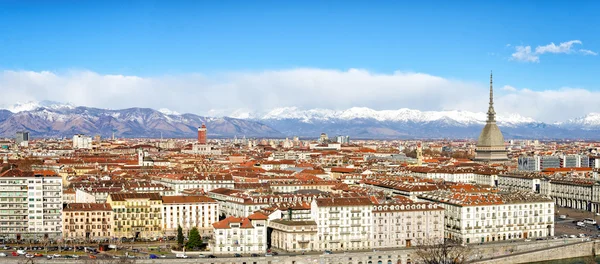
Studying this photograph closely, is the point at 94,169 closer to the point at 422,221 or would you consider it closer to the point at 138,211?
the point at 138,211

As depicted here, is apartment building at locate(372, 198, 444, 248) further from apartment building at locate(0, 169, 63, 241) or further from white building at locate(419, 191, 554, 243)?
apartment building at locate(0, 169, 63, 241)

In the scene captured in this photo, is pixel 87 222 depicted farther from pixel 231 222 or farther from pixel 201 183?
pixel 201 183

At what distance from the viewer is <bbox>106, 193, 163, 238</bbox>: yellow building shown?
78.5 m

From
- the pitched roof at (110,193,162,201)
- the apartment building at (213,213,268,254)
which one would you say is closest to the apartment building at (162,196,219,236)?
the pitched roof at (110,193,162,201)

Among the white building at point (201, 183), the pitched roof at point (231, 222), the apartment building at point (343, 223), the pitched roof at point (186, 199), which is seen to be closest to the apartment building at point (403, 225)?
the apartment building at point (343, 223)

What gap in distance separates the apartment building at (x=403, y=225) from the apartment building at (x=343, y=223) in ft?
2.58

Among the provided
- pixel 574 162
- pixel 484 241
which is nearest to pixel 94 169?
pixel 484 241

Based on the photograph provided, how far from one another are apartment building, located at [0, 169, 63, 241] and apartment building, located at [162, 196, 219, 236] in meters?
9.75

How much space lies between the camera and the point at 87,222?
253ft

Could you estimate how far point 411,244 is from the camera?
73188mm

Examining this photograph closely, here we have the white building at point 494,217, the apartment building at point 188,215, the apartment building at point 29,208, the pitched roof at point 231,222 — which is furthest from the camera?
the apartment building at point 188,215

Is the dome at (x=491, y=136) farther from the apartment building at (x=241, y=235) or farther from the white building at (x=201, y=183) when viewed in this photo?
the apartment building at (x=241, y=235)

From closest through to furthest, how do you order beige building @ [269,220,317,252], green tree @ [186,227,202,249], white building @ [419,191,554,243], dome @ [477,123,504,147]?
beige building @ [269,220,317,252]
green tree @ [186,227,202,249]
white building @ [419,191,554,243]
dome @ [477,123,504,147]

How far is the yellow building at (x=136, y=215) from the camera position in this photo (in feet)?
258
